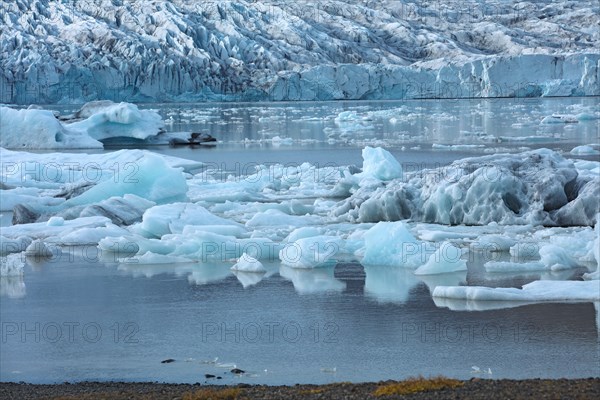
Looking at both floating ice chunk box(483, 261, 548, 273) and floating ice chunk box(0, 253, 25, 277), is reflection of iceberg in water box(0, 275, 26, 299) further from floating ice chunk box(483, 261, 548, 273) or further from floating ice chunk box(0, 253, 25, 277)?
floating ice chunk box(483, 261, 548, 273)

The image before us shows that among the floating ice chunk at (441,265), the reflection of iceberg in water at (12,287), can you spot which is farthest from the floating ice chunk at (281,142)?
the floating ice chunk at (441,265)

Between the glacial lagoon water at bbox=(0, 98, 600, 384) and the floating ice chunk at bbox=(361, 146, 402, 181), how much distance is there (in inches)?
222

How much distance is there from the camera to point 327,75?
54.3m

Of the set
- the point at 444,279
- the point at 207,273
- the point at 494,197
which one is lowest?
the point at 207,273

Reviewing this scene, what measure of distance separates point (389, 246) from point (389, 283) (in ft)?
2.97

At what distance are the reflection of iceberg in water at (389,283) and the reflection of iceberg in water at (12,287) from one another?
115 inches

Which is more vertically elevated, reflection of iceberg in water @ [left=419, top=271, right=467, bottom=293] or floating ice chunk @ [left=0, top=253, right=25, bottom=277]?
reflection of iceberg in water @ [left=419, top=271, right=467, bottom=293]

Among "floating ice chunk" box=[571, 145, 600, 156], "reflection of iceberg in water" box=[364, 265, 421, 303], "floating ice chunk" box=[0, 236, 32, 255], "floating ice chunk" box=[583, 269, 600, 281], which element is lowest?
"floating ice chunk" box=[0, 236, 32, 255]

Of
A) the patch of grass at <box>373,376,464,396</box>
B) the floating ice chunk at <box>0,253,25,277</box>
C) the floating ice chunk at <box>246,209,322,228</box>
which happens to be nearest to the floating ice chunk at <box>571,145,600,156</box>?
the floating ice chunk at <box>246,209,322,228</box>

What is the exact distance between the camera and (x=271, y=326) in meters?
6.48

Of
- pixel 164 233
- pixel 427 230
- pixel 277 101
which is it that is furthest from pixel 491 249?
pixel 277 101

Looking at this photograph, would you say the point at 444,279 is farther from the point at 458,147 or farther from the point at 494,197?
the point at 458,147

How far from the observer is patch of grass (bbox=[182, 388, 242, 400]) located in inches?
171

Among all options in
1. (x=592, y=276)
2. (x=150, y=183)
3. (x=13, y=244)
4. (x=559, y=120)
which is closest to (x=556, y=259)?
(x=592, y=276)
